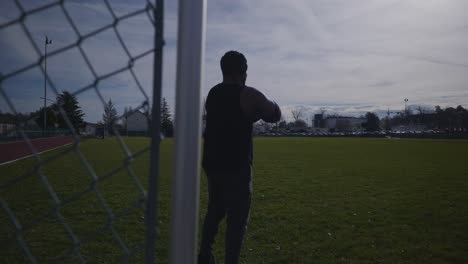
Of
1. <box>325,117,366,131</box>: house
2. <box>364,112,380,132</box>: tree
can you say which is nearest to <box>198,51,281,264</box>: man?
<box>364,112,380,132</box>: tree

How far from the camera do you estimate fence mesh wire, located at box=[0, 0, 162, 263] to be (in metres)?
0.89

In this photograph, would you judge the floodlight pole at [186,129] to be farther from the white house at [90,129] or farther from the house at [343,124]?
the house at [343,124]

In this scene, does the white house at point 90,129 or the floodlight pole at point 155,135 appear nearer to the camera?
the floodlight pole at point 155,135

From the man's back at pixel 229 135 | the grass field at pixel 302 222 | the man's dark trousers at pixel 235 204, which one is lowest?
the grass field at pixel 302 222

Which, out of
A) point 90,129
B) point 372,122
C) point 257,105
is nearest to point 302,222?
point 257,105

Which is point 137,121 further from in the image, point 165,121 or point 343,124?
point 343,124

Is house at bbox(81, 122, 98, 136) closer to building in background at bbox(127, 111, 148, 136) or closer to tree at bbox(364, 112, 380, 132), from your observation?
building in background at bbox(127, 111, 148, 136)

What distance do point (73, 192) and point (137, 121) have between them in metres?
6.83

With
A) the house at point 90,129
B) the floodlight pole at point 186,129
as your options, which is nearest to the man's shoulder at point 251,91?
the house at point 90,129

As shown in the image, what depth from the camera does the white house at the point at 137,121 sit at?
95 cm

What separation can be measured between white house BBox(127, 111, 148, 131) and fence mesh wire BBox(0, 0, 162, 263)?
2 cm

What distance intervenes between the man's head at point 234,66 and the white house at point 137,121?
4.07 feet

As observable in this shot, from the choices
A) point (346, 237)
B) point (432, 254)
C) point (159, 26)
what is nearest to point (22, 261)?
point (159, 26)

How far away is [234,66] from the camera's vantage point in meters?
2.21
